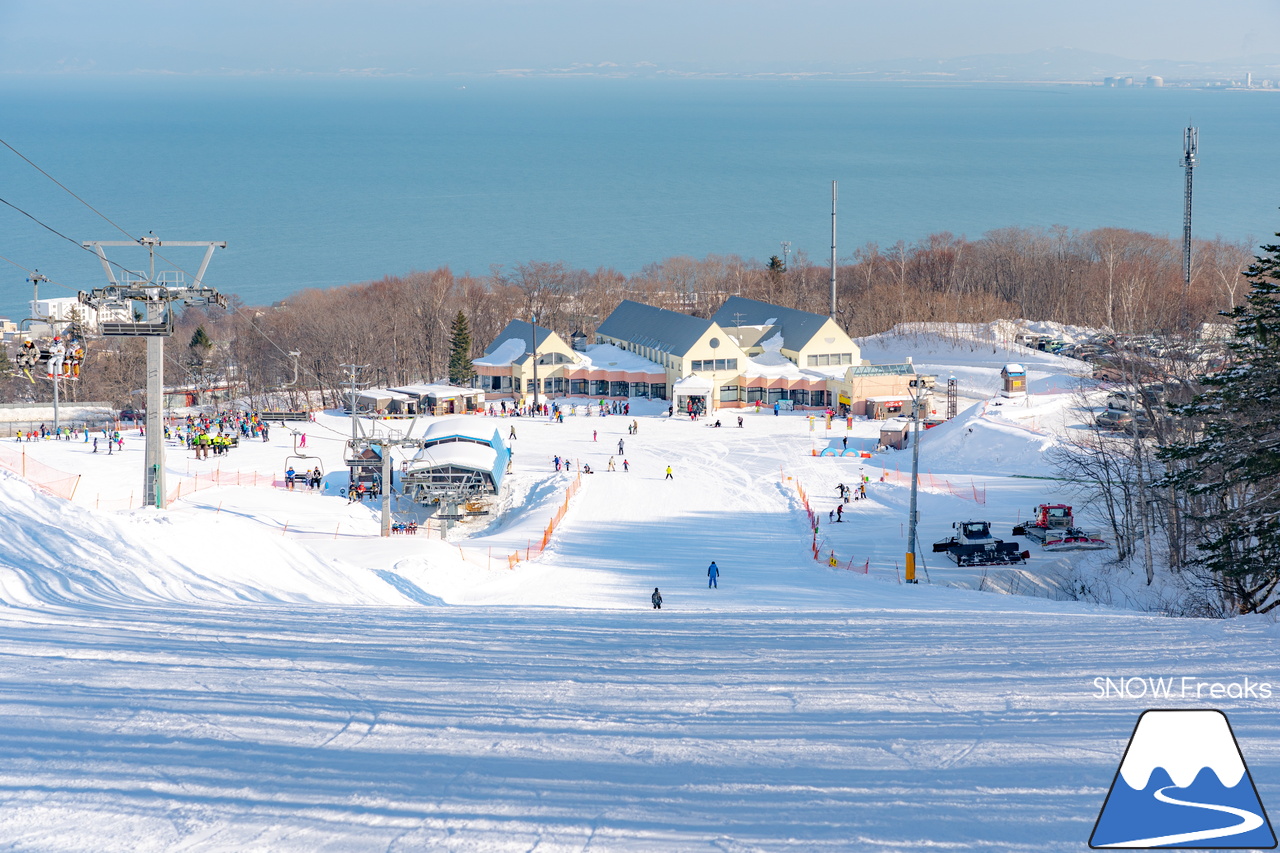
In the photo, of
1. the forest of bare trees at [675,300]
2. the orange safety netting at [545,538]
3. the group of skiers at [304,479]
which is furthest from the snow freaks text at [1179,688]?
the forest of bare trees at [675,300]

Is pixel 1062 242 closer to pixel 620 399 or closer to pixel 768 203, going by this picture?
pixel 620 399

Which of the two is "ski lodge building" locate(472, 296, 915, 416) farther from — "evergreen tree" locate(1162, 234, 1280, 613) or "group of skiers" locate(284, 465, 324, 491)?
"evergreen tree" locate(1162, 234, 1280, 613)

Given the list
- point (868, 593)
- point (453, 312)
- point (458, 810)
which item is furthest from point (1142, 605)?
point (453, 312)

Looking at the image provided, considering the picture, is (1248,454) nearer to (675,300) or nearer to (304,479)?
(304,479)

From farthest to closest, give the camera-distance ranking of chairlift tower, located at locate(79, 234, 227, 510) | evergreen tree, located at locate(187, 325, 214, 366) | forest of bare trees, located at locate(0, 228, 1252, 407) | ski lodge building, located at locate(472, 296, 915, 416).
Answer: evergreen tree, located at locate(187, 325, 214, 366) → forest of bare trees, located at locate(0, 228, 1252, 407) → ski lodge building, located at locate(472, 296, 915, 416) → chairlift tower, located at locate(79, 234, 227, 510)

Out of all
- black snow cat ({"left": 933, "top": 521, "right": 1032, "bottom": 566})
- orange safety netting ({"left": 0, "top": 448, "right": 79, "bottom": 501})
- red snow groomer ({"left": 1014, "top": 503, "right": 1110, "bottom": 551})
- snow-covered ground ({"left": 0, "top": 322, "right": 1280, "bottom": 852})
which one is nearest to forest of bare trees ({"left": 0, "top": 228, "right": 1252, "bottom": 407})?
orange safety netting ({"left": 0, "top": 448, "right": 79, "bottom": 501})

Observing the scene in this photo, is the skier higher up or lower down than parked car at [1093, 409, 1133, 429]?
higher up

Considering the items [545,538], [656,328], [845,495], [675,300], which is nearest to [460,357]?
[656,328]
